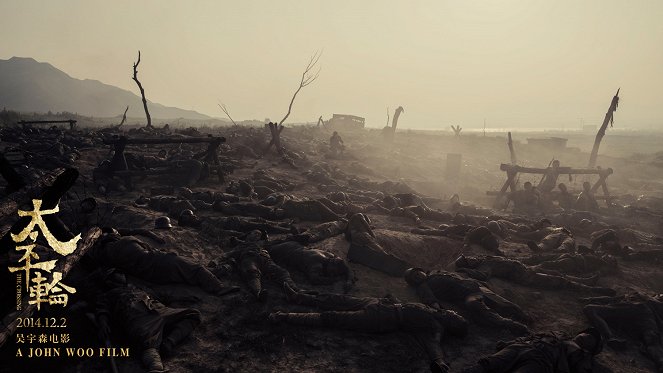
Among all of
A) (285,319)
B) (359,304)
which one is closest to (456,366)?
(359,304)

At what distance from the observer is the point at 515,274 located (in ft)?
23.5

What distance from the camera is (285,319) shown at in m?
5.00

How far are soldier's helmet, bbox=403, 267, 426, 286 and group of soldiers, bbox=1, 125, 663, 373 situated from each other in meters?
0.03

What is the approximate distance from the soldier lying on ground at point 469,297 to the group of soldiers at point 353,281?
0.02m

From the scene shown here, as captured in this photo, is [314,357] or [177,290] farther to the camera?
[177,290]

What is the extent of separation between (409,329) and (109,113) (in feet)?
663

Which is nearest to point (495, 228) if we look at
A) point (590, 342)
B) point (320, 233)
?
point (320, 233)

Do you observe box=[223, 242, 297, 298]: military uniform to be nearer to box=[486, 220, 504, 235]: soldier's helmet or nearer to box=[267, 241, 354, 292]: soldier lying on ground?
box=[267, 241, 354, 292]: soldier lying on ground

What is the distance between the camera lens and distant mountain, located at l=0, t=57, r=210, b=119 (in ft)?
464

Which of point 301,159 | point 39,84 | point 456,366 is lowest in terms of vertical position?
point 456,366

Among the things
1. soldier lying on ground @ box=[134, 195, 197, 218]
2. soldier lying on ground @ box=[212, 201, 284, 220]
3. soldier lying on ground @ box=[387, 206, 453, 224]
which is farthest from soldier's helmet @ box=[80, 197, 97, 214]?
soldier lying on ground @ box=[387, 206, 453, 224]

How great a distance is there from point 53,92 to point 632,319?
213 meters

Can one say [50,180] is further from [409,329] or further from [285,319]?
[409,329]

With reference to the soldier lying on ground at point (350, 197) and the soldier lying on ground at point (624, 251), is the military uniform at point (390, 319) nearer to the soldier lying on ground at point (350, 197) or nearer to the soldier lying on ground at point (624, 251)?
the soldier lying on ground at point (624, 251)
